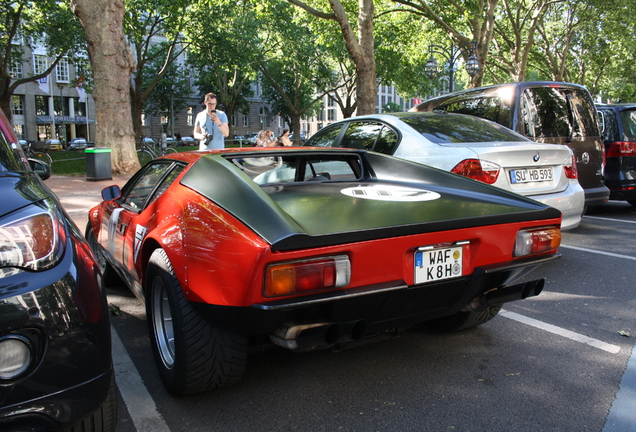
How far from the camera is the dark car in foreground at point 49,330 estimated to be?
5.28ft

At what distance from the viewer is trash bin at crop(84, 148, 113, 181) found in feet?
41.5

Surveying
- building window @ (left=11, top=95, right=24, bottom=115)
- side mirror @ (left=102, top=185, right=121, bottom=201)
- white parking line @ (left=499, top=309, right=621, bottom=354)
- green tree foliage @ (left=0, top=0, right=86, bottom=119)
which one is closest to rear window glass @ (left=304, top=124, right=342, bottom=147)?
side mirror @ (left=102, top=185, right=121, bottom=201)

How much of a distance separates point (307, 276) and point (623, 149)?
26.3 ft

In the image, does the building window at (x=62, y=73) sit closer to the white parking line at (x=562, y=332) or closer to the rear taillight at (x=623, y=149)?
the rear taillight at (x=623, y=149)

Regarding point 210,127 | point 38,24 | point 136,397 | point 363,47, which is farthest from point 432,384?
point 38,24

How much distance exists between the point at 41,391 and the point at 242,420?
3.41 ft

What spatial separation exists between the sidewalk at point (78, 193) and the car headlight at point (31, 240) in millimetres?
5932

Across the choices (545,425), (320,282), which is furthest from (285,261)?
(545,425)

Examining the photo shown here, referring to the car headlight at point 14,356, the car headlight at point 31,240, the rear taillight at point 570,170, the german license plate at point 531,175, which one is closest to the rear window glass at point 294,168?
the car headlight at point 31,240

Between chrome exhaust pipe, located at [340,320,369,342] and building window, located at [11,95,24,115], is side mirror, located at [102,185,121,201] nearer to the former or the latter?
chrome exhaust pipe, located at [340,320,369,342]

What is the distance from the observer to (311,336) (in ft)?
7.40

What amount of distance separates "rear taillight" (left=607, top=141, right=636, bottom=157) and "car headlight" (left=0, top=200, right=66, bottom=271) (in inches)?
343

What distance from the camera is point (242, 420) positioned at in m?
2.46

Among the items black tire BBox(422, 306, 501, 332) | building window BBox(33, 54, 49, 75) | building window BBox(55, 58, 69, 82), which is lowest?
black tire BBox(422, 306, 501, 332)
